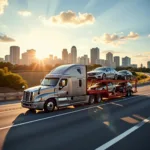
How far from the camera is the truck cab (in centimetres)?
1475

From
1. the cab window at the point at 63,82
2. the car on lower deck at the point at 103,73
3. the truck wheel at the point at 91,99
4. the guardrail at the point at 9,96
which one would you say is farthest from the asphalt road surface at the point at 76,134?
the guardrail at the point at 9,96

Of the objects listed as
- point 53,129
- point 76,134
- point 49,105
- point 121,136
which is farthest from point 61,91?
point 121,136

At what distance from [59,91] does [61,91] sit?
0.23 meters

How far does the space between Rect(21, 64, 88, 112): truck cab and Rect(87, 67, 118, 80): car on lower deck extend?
3.08 metres

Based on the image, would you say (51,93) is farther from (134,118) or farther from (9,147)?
(9,147)

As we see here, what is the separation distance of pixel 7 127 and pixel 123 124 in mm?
5653

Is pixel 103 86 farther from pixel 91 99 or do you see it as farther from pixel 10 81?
pixel 10 81

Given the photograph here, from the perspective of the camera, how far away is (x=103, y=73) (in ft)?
73.6

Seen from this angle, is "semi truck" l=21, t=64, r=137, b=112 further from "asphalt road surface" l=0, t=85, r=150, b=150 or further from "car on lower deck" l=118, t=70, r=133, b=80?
"car on lower deck" l=118, t=70, r=133, b=80

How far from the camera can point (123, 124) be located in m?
10.9

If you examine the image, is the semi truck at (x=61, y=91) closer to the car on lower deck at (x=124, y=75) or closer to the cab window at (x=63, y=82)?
the cab window at (x=63, y=82)

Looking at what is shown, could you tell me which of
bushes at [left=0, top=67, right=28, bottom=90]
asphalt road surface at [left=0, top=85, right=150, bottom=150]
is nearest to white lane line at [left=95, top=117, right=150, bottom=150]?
asphalt road surface at [left=0, top=85, right=150, bottom=150]

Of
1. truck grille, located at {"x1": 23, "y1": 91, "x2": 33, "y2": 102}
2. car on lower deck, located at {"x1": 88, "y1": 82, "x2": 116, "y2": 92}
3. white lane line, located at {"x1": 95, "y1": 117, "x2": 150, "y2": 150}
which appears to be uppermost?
car on lower deck, located at {"x1": 88, "y1": 82, "x2": 116, "y2": 92}

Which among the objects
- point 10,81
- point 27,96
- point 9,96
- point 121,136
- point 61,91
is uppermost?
point 10,81
